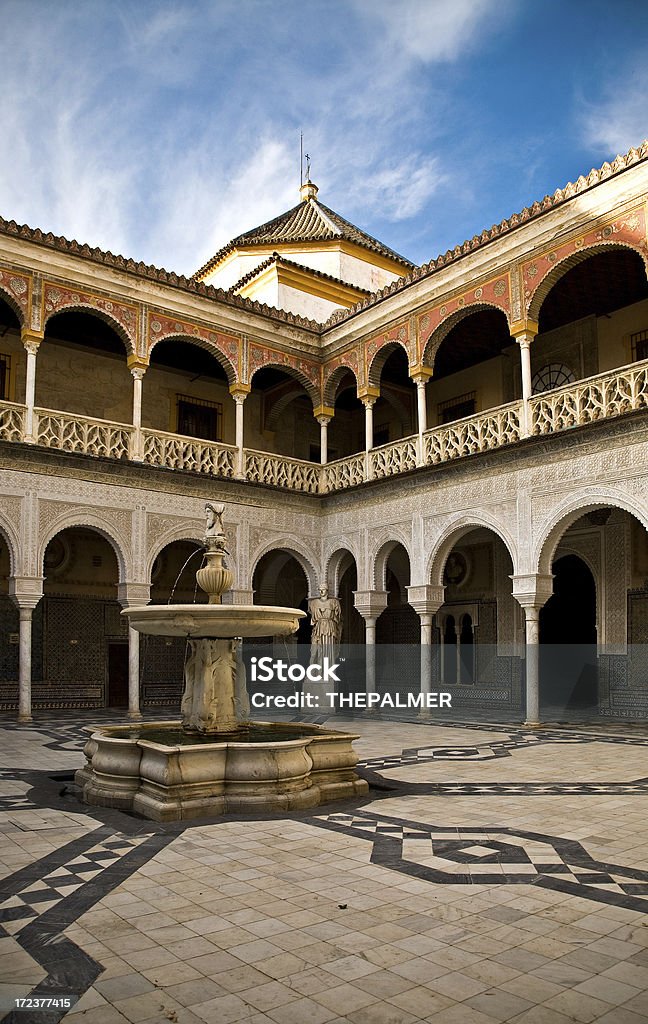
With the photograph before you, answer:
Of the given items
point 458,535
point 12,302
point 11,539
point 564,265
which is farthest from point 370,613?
point 12,302

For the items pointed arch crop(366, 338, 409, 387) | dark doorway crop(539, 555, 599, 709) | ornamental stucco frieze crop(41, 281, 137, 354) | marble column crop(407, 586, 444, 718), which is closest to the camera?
ornamental stucco frieze crop(41, 281, 137, 354)

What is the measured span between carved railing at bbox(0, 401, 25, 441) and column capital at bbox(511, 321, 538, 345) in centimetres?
697

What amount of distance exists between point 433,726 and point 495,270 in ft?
21.3

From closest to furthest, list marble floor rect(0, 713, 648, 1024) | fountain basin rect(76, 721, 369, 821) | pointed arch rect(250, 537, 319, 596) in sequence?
1. marble floor rect(0, 713, 648, 1024)
2. fountain basin rect(76, 721, 369, 821)
3. pointed arch rect(250, 537, 319, 596)


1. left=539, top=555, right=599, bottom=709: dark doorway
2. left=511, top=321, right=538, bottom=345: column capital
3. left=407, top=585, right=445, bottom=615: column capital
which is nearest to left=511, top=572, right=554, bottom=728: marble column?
left=407, top=585, right=445, bottom=615: column capital

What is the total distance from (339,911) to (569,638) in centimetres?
1231

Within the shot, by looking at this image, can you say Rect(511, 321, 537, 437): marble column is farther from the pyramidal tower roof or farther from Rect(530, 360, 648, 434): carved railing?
the pyramidal tower roof

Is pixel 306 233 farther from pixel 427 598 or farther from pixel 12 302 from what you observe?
pixel 427 598

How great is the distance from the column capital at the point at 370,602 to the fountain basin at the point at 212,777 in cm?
805

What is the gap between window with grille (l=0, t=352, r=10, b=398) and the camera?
44.1ft

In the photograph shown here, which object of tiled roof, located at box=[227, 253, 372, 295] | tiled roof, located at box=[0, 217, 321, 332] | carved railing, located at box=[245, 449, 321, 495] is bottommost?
carved railing, located at box=[245, 449, 321, 495]

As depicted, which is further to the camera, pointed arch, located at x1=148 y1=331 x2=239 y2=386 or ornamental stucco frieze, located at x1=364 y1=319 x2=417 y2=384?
ornamental stucco frieze, located at x1=364 y1=319 x2=417 y2=384

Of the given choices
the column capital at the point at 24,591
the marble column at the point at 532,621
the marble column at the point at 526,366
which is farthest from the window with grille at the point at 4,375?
the marble column at the point at 532,621

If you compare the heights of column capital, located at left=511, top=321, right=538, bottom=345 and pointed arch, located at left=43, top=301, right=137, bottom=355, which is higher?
pointed arch, located at left=43, top=301, right=137, bottom=355
